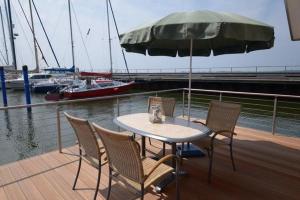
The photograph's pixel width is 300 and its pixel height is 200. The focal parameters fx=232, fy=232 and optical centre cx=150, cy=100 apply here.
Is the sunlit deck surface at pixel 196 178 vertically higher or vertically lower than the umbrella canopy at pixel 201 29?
lower

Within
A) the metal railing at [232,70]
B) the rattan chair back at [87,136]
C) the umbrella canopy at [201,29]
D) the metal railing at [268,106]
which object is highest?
the umbrella canopy at [201,29]

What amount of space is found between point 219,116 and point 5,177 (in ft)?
10.2

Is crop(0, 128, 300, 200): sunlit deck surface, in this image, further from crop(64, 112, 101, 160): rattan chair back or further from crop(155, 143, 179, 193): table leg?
crop(64, 112, 101, 160): rattan chair back

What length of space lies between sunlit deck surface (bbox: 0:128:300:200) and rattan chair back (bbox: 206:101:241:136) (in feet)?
1.68

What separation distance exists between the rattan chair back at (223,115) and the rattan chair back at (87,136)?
77.1 inches

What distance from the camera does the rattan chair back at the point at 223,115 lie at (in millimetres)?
3403

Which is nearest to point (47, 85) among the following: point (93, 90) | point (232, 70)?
point (93, 90)

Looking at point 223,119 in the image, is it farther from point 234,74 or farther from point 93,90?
point 234,74

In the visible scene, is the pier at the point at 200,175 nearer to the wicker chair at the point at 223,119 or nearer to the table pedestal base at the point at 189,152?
the table pedestal base at the point at 189,152

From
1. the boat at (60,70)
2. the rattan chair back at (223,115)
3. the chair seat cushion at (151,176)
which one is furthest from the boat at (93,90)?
the chair seat cushion at (151,176)

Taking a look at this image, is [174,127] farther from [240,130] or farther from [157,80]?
[157,80]

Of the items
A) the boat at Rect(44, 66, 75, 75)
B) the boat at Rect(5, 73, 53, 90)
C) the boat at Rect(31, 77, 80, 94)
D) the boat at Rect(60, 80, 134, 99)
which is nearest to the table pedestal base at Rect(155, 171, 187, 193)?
the boat at Rect(60, 80, 134, 99)

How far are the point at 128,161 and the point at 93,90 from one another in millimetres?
15952

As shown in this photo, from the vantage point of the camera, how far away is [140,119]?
10.9ft
